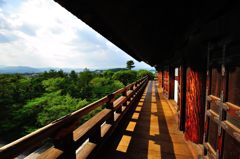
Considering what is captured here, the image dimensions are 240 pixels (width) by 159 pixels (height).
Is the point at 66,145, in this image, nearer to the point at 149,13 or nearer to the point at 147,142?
the point at 149,13

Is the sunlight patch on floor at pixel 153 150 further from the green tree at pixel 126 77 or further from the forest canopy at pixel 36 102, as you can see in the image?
the green tree at pixel 126 77

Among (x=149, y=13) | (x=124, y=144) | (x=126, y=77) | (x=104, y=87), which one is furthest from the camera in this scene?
(x=126, y=77)

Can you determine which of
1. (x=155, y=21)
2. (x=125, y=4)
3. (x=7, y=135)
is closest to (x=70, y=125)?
(x=125, y=4)

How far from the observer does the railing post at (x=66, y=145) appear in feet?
5.52

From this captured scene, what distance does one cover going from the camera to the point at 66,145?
5.70 ft

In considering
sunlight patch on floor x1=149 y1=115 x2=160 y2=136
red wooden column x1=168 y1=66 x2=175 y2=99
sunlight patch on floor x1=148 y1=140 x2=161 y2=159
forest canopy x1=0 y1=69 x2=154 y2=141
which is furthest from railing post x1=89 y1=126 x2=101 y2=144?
forest canopy x1=0 y1=69 x2=154 y2=141

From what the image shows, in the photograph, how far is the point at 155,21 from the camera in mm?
2184

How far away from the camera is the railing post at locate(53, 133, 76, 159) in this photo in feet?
5.52

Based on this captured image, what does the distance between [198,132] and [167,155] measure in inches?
29.3

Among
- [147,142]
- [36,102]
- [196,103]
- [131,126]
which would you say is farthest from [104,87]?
[196,103]

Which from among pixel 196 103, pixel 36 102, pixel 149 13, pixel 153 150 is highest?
pixel 149 13

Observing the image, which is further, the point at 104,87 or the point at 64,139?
the point at 104,87

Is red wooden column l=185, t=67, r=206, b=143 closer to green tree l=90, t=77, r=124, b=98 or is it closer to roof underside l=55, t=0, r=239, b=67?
roof underside l=55, t=0, r=239, b=67

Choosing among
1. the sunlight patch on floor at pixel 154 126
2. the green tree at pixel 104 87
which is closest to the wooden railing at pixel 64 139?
the sunlight patch on floor at pixel 154 126
